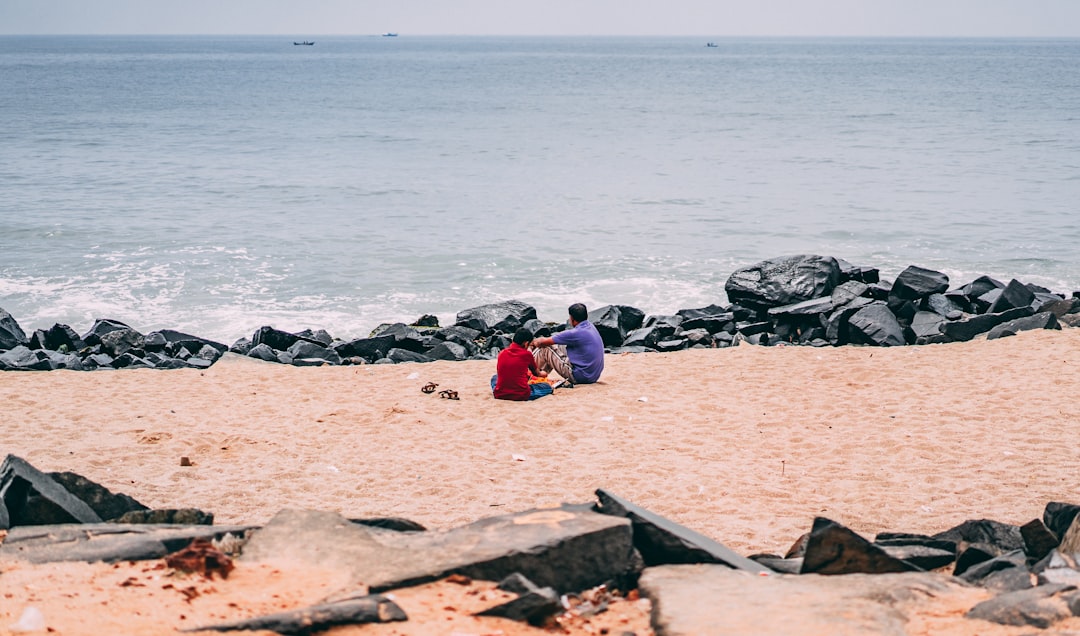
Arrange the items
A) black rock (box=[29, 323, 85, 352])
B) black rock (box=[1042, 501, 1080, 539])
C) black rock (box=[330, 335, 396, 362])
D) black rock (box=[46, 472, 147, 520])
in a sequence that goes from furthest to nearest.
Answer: black rock (box=[29, 323, 85, 352]) → black rock (box=[330, 335, 396, 362]) → black rock (box=[46, 472, 147, 520]) → black rock (box=[1042, 501, 1080, 539])

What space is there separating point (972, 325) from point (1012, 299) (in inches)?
96.3

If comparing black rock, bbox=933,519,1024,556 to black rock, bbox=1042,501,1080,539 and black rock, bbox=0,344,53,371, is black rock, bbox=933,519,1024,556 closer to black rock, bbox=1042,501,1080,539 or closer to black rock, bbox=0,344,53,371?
black rock, bbox=1042,501,1080,539

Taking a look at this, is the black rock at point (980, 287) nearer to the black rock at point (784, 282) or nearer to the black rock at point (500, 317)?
the black rock at point (784, 282)

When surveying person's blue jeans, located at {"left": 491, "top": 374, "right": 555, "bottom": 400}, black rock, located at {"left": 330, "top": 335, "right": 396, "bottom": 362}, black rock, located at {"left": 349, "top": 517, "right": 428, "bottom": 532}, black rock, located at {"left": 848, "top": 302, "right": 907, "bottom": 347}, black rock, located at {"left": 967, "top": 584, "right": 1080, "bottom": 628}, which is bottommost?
black rock, located at {"left": 330, "top": 335, "right": 396, "bottom": 362}

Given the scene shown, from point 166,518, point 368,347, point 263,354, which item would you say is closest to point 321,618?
point 166,518

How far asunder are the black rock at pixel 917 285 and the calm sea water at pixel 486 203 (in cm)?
538

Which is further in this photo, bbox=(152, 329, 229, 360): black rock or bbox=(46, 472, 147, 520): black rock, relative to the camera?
bbox=(152, 329, 229, 360): black rock

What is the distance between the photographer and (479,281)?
1005 inches

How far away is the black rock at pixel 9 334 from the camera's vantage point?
18.0 meters

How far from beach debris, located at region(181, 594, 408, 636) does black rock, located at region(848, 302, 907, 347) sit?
12.3 metres

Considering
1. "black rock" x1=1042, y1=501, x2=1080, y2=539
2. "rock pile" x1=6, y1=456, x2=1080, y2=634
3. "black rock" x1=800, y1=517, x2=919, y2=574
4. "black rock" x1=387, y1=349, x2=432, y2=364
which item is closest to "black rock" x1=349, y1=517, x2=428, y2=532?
"rock pile" x1=6, y1=456, x2=1080, y2=634

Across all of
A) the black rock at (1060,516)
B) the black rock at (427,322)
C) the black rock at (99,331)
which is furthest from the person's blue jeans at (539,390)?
the black rock at (99,331)

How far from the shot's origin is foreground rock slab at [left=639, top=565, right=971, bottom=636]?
5.74m

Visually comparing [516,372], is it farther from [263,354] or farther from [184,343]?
[184,343]
